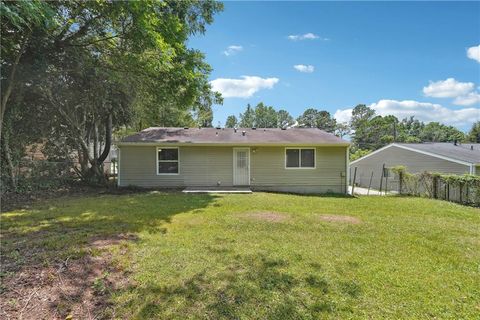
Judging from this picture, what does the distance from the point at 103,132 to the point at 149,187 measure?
223 inches

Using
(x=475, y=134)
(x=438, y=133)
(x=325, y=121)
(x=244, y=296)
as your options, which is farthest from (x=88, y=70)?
(x=438, y=133)

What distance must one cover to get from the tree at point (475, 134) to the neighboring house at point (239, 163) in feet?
157

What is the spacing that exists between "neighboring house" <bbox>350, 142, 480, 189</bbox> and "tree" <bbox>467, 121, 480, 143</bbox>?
118 ft

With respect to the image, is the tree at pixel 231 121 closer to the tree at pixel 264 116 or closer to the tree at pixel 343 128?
the tree at pixel 264 116

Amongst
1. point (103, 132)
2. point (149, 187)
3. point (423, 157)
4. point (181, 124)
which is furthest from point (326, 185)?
point (181, 124)

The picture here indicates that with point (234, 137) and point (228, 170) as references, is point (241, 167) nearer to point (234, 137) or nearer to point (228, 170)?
point (228, 170)

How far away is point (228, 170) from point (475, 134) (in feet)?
176

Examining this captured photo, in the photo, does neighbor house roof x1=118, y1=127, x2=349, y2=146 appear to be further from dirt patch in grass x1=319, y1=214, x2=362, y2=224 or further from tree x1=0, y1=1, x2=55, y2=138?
dirt patch in grass x1=319, y1=214, x2=362, y2=224

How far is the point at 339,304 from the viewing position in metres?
3.05

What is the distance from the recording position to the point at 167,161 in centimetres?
1297

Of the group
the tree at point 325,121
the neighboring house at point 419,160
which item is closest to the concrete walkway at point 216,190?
the neighboring house at point 419,160

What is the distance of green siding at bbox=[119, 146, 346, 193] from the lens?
12.8 meters

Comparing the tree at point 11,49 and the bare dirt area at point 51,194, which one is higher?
the tree at point 11,49

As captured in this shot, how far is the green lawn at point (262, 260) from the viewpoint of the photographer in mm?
3002
